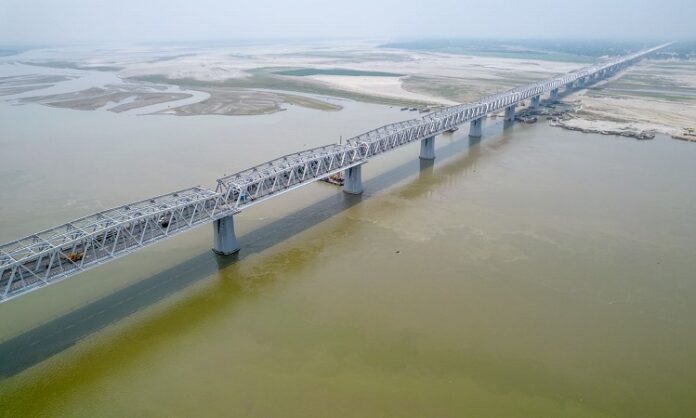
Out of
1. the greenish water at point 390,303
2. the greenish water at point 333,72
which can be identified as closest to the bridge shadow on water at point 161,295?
the greenish water at point 390,303

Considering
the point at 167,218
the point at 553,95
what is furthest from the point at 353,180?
the point at 553,95

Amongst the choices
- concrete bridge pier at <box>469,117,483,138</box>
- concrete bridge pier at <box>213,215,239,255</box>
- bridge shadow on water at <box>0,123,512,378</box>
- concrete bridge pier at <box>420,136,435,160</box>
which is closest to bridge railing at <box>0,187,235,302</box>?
concrete bridge pier at <box>213,215,239,255</box>

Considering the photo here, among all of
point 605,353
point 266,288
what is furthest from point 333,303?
point 605,353

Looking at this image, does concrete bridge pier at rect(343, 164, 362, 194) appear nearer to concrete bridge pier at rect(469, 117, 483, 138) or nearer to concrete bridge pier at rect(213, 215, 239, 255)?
concrete bridge pier at rect(213, 215, 239, 255)

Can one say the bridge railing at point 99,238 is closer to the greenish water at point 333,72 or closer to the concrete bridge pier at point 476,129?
the concrete bridge pier at point 476,129

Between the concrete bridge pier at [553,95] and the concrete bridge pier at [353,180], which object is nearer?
the concrete bridge pier at [353,180]
